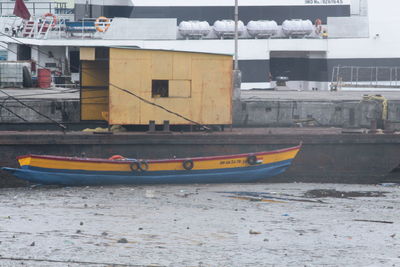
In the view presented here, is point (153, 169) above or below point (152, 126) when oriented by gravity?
below

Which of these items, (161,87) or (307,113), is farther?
(307,113)

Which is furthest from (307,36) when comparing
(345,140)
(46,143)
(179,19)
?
(46,143)

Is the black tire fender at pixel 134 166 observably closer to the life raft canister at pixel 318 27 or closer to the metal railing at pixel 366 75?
the metal railing at pixel 366 75

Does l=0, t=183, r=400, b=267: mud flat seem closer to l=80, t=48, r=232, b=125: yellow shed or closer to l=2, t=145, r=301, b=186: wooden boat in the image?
l=2, t=145, r=301, b=186: wooden boat

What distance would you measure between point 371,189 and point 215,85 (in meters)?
5.41

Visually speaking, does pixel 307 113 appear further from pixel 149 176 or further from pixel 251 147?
pixel 149 176

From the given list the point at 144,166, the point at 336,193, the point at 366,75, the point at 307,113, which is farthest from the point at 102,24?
the point at 336,193

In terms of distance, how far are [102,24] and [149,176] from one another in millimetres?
17802

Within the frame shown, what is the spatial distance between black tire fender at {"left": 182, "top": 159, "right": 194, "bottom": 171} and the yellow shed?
1672mm

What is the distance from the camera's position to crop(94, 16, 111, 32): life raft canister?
3862cm

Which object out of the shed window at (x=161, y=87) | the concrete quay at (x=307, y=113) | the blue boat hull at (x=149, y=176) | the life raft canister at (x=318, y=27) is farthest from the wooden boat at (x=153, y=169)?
the life raft canister at (x=318, y=27)

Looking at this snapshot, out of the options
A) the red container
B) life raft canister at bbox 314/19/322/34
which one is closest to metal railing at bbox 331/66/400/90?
life raft canister at bbox 314/19/322/34

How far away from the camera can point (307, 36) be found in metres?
40.6

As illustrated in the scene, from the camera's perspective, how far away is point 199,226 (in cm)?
1711
